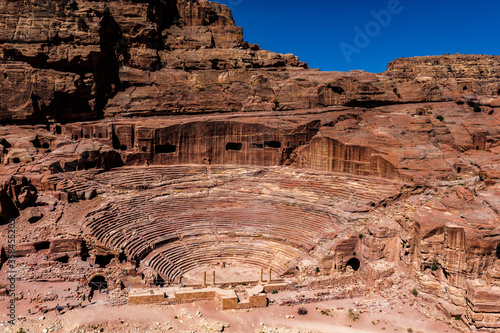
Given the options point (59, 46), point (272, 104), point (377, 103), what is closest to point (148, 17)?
point (59, 46)

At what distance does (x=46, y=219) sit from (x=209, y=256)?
910 centimetres

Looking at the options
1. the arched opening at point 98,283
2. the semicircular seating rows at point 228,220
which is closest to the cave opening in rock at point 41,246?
the semicircular seating rows at point 228,220

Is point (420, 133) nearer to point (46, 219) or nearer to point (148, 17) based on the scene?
point (46, 219)

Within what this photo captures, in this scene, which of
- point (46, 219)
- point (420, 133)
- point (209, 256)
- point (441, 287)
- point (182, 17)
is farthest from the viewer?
point (182, 17)

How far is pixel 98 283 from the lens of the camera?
721 inches

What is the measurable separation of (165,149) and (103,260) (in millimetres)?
10578

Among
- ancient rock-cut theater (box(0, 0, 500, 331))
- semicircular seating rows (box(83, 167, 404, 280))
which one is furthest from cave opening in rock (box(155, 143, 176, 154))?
semicircular seating rows (box(83, 167, 404, 280))

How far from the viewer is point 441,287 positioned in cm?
1708

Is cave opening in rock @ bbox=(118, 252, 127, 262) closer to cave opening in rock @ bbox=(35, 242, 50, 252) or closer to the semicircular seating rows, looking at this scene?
the semicircular seating rows

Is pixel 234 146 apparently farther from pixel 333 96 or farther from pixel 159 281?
pixel 159 281

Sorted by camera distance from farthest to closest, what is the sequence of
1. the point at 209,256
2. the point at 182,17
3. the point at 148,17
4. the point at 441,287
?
1. the point at 182,17
2. the point at 148,17
3. the point at 209,256
4. the point at 441,287

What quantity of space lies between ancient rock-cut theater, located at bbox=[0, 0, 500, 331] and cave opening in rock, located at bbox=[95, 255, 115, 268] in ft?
0.17

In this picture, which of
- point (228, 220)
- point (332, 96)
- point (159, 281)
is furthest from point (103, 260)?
point (332, 96)

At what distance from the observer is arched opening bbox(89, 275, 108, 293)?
59.4 feet
